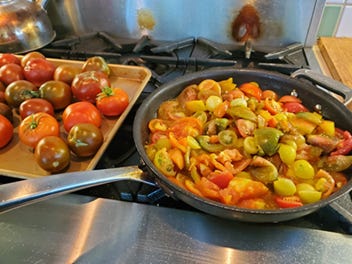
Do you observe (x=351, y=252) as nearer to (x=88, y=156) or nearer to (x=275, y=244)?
(x=275, y=244)

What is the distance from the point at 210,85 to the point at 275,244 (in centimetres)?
39

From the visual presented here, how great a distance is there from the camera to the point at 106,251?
21.0 inches

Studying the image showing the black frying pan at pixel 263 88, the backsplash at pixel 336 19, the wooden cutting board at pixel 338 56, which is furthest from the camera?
the backsplash at pixel 336 19

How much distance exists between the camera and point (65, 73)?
92cm

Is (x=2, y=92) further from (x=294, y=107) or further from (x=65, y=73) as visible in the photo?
(x=294, y=107)

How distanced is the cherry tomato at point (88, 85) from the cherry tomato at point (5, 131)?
7.3 inches

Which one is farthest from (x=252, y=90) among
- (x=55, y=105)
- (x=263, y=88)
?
(x=55, y=105)

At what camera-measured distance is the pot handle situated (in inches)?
29.1

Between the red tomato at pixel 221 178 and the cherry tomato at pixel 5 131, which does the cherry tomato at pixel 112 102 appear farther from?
the red tomato at pixel 221 178

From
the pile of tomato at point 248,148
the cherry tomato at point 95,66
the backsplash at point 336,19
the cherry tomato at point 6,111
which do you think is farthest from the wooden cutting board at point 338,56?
the cherry tomato at point 6,111

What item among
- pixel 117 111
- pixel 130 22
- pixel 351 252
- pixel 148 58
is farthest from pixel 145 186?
→ pixel 130 22

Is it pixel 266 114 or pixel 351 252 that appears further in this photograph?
pixel 266 114

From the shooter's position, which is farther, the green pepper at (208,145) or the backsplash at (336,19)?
the backsplash at (336,19)

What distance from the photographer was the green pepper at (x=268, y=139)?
63 cm
